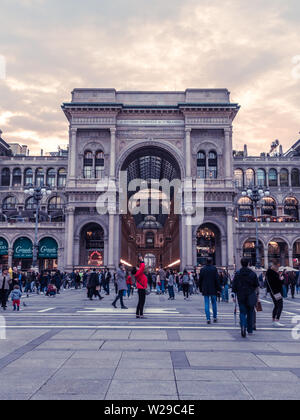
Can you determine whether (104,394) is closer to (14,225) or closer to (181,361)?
(181,361)

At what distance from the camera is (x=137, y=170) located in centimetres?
7350

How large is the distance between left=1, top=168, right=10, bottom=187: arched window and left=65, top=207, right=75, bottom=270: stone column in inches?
824

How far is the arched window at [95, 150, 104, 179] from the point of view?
49.8 m

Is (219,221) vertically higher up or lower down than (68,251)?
higher up

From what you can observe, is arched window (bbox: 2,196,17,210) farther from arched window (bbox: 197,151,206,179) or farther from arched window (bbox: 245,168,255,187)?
arched window (bbox: 245,168,255,187)

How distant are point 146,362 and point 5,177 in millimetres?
62830

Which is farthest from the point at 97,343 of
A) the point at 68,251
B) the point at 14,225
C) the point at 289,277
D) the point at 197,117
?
the point at 14,225

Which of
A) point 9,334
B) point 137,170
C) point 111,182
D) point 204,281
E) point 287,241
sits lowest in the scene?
point 9,334

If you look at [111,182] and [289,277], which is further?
[111,182]

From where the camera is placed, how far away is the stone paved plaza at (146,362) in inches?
194

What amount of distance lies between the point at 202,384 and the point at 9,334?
19.4 ft

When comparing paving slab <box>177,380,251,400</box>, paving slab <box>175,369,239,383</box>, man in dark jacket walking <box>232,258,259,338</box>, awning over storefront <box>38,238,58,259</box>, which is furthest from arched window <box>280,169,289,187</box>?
paving slab <box>177,380,251,400</box>

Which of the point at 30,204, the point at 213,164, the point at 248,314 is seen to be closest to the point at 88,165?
the point at 213,164

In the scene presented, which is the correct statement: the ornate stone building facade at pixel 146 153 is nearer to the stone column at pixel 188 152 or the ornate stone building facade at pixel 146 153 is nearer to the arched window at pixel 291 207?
the stone column at pixel 188 152
